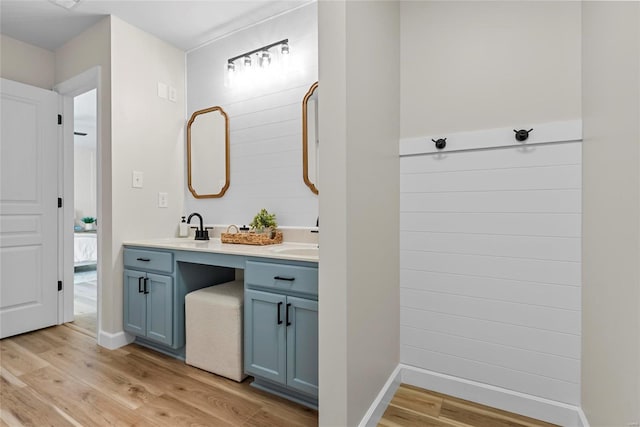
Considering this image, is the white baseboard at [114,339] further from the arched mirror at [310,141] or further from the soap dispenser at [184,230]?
the arched mirror at [310,141]

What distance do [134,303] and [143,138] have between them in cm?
128

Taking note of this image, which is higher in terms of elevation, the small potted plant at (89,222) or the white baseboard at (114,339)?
the small potted plant at (89,222)

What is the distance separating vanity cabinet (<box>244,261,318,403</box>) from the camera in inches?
64.1

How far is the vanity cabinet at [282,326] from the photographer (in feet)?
5.34

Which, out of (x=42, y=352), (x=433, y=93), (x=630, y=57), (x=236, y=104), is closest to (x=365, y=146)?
(x=433, y=93)

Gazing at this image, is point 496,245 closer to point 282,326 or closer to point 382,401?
point 382,401

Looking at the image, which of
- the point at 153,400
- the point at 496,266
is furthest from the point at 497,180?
the point at 153,400

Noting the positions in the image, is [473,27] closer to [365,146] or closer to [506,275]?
[365,146]

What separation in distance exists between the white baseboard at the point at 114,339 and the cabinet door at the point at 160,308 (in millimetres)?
318

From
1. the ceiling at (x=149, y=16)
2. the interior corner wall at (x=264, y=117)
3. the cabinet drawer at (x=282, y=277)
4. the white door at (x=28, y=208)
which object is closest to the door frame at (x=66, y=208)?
the white door at (x=28, y=208)

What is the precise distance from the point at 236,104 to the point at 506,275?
224cm

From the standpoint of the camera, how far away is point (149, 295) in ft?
7.65

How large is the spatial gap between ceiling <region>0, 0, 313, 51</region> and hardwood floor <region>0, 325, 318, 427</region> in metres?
2.45

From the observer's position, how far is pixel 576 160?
148 centimetres
